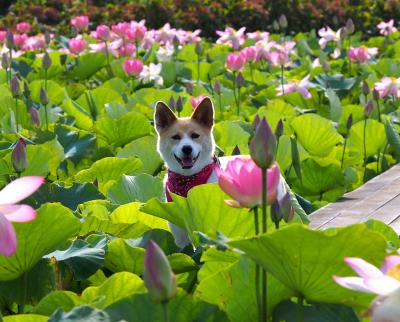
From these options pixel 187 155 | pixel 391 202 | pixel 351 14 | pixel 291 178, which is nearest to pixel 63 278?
pixel 187 155

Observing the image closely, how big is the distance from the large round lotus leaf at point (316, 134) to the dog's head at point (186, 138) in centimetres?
98

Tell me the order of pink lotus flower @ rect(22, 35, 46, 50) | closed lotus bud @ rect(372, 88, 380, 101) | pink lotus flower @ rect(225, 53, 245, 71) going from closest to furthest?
1. closed lotus bud @ rect(372, 88, 380, 101)
2. pink lotus flower @ rect(225, 53, 245, 71)
3. pink lotus flower @ rect(22, 35, 46, 50)

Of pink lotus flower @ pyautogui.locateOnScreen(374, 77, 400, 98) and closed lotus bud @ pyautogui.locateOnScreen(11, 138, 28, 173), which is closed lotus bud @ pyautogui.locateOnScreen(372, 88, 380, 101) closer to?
pink lotus flower @ pyautogui.locateOnScreen(374, 77, 400, 98)

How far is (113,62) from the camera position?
6484 mm

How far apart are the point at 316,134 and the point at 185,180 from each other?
1339 mm

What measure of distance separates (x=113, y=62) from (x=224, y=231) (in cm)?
474

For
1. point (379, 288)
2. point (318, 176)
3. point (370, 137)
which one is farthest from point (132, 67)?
point (379, 288)

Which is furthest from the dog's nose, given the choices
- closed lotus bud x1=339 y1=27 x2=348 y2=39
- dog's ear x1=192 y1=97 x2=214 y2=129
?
closed lotus bud x1=339 y1=27 x2=348 y2=39

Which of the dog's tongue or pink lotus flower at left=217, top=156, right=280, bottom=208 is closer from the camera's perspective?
pink lotus flower at left=217, top=156, right=280, bottom=208

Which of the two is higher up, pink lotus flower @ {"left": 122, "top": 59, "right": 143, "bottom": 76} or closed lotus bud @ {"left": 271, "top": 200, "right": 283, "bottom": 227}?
closed lotus bud @ {"left": 271, "top": 200, "right": 283, "bottom": 227}

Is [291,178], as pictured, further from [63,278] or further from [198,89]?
[63,278]

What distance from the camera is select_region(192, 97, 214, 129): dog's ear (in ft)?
10.4

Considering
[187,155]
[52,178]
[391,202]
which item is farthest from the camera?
[52,178]

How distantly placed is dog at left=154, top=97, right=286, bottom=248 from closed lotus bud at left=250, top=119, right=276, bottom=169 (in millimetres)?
1720
